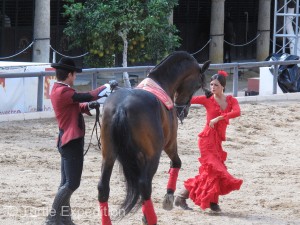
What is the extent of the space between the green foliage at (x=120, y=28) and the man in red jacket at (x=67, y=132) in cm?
1151

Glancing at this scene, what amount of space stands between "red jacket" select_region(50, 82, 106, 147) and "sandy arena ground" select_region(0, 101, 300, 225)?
0.84 meters

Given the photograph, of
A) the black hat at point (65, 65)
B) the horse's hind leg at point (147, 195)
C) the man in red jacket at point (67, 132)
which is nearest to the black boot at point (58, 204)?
the man in red jacket at point (67, 132)

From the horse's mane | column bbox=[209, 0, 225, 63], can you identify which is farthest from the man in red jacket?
column bbox=[209, 0, 225, 63]

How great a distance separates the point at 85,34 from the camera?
69.2ft

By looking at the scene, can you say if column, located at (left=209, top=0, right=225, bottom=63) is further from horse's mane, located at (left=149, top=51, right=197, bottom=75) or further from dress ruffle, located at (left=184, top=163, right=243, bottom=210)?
dress ruffle, located at (left=184, top=163, right=243, bottom=210)

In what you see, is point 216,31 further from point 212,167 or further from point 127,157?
point 127,157

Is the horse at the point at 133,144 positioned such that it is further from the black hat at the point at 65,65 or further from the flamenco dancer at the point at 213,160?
the flamenco dancer at the point at 213,160

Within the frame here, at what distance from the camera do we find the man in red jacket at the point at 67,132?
870cm

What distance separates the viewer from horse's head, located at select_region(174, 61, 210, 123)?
1018cm

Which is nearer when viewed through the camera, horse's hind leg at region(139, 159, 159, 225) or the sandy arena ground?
horse's hind leg at region(139, 159, 159, 225)

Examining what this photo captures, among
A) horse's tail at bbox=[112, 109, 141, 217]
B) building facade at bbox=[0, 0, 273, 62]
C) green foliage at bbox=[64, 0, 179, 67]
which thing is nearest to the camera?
horse's tail at bbox=[112, 109, 141, 217]

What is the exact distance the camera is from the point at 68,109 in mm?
8781

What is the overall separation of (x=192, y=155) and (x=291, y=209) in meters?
3.51

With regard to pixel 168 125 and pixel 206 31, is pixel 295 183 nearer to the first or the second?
pixel 168 125
